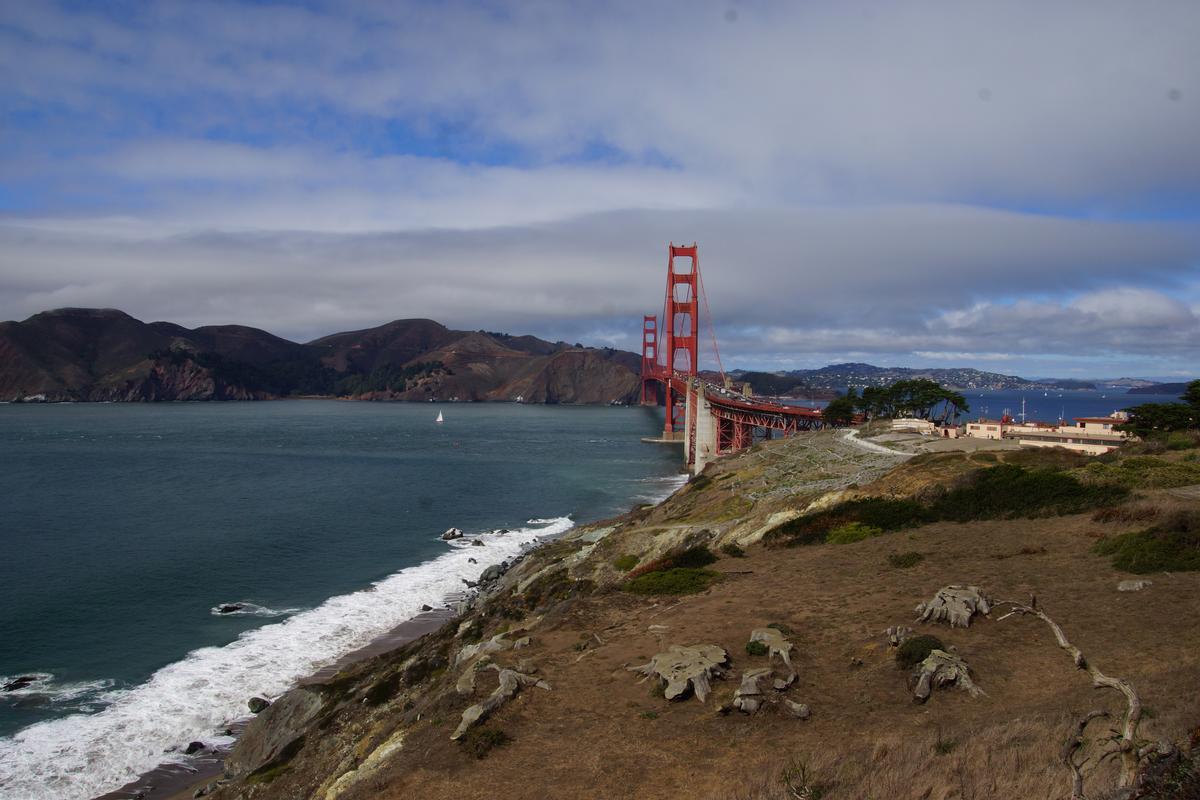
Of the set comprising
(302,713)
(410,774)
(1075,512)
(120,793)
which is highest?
(1075,512)

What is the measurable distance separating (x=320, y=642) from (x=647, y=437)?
7470cm

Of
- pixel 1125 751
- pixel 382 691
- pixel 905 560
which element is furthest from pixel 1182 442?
pixel 382 691

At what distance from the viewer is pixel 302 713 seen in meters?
16.8

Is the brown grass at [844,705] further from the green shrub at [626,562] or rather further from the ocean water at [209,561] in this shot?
the ocean water at [209,561]

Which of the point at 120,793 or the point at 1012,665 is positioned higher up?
the point at 1012,665

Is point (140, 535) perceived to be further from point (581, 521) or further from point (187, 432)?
point (187, 432)

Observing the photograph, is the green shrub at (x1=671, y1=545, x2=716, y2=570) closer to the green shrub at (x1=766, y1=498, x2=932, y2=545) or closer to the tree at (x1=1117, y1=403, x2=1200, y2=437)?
→ the green shrub at (x1=766, y1=498, x2=932, y2=545)

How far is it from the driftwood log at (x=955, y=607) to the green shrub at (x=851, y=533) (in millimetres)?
6334

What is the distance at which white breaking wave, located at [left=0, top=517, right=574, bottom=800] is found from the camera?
17078mm

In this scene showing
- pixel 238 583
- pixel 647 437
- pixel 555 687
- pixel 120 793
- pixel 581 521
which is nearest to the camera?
pixel 555 687

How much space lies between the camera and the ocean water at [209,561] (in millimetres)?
19750

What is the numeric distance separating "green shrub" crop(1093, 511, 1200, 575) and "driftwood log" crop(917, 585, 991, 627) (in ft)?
10.9

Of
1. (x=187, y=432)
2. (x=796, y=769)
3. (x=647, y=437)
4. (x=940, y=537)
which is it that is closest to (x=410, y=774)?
(x=796, y=769)

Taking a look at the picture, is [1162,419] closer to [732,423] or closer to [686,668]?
[732,423]
